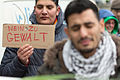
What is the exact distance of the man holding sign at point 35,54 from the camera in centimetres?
247

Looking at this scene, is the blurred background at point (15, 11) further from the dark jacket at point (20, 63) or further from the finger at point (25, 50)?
the finger at point (25, 50)

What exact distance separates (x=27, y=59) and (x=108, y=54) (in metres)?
0.89

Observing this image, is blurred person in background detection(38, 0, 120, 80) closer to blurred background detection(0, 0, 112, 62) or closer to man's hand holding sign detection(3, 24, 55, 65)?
man's hand holding sign detection(3, 24, 55, 65)

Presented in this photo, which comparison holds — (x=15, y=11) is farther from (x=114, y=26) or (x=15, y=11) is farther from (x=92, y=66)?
(x=92, y=66)

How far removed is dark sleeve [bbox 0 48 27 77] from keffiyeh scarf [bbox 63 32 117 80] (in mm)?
763

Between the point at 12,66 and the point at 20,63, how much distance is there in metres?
0.11

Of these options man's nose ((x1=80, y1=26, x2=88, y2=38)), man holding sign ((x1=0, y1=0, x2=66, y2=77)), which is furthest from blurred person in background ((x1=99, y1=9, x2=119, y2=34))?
man's nose ((x1=80, y1=26, x2=88, y2=38))

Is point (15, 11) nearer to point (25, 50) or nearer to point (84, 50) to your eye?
point (25, 50)

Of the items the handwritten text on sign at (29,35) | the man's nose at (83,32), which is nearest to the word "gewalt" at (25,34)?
the handwritten text on sign at (29,35)

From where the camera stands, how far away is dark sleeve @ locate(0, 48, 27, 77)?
2.46 meters

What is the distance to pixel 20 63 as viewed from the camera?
8.01 ft

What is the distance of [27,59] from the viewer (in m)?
2.43

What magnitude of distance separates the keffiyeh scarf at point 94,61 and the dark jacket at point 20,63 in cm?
74

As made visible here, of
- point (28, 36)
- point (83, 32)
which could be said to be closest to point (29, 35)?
point (28, 36)
